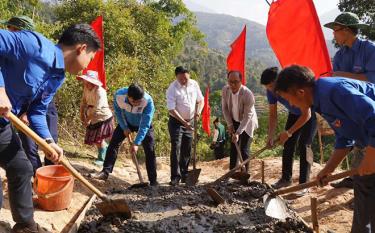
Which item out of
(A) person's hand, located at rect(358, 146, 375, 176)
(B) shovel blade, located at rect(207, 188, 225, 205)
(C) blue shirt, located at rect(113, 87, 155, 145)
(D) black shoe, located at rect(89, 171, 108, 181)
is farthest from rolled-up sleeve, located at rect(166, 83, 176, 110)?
(A) person's hand, located at rect(358, 146, 375, 176)

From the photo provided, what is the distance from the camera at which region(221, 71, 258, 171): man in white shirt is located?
17.1ft

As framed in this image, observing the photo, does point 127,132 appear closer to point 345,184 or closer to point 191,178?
point 191,178

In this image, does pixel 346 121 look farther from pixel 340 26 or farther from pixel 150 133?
pixel 150 133

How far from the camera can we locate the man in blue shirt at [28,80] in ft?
8.08

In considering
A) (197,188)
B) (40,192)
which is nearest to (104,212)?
(40,192)

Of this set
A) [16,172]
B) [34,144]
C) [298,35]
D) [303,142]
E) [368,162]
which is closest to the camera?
[368,162]

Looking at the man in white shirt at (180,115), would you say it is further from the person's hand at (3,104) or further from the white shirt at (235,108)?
the person's hand at (3,104)

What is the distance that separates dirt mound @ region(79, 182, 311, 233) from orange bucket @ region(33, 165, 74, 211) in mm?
333

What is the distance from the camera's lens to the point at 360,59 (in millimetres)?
3896

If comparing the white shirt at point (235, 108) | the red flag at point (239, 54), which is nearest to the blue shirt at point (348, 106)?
the white shirt at point (235, 108)

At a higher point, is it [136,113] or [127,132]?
[136,113]

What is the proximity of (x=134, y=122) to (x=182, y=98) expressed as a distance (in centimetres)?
80

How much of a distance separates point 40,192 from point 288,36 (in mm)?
3693

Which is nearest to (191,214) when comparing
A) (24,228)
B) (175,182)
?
(175,182)
